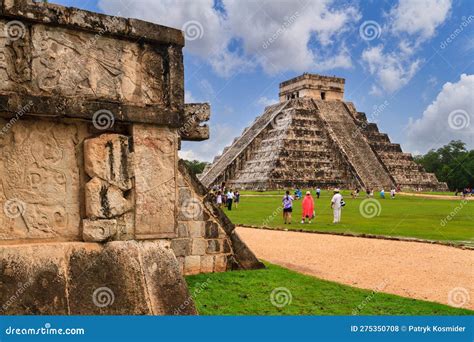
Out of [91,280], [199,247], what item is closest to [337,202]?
[199,247]

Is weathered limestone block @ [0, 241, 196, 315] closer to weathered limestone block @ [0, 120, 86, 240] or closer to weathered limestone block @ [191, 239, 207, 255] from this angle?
weathered limestone block @ [0, 120, 86, 240]

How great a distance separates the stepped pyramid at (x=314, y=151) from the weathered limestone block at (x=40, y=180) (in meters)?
42.9

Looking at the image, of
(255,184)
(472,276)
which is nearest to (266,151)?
(255,184)

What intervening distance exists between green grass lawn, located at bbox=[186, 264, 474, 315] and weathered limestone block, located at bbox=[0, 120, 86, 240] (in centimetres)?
199

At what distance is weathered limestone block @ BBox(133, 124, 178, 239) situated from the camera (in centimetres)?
472

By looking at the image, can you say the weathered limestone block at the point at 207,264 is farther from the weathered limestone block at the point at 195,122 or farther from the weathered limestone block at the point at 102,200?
the weathered limestone block at the point at 102,200

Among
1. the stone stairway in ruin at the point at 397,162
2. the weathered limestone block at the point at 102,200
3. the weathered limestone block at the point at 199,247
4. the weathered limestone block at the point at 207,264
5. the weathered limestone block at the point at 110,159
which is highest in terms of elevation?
the stone stairway in ruin at the point at 397,162

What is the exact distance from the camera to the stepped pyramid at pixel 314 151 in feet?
166

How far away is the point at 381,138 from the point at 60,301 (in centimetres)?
6050

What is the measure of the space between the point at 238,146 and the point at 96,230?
53.9 metres

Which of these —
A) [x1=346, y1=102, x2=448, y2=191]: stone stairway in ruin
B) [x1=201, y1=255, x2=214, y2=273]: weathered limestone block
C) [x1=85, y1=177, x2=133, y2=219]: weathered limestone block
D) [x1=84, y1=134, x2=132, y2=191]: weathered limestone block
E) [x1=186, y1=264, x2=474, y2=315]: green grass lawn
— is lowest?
[x1=186, y1=264, x2=474, y2=315]: green grass lawn

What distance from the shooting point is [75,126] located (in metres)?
4.55

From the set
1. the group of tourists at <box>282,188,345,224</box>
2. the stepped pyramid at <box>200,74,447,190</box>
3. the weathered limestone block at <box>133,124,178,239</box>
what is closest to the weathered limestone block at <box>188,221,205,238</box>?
the weathered limestone block at <box>133,124,178,239</box>

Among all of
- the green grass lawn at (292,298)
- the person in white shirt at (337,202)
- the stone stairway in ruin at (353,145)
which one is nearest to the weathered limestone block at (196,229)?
the green grass lawn at (292,298)
